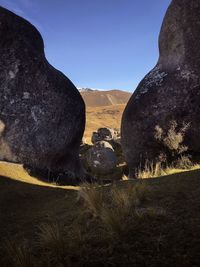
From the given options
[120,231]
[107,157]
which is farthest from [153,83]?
[120,231]

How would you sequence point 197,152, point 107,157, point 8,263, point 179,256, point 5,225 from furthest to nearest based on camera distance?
point 107,157 → point 197,152 → point 5,225 → point 8,263 → point 179,256

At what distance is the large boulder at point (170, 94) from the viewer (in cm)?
1105

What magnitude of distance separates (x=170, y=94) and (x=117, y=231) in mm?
7959

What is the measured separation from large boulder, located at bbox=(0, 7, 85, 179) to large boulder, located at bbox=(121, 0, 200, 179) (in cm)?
197

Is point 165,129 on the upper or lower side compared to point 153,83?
lower

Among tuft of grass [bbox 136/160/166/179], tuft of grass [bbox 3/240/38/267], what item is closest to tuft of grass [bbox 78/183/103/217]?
tuft of grass [bbox 3/240/38/267]

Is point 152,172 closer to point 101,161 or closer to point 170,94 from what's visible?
point 170,94

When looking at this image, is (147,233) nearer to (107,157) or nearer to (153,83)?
(153,83)

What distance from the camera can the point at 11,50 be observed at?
11703 mm

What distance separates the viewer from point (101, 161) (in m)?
18.3

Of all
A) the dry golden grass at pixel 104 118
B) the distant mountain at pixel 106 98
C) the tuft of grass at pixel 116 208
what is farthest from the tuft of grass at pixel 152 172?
the distant mountain at pixel 106 98

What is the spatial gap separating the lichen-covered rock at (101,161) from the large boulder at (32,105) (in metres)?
5.33

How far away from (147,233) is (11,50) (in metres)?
9.14

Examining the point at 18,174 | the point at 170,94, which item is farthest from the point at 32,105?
the point at 170,94
